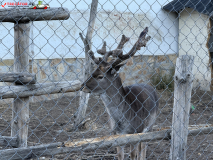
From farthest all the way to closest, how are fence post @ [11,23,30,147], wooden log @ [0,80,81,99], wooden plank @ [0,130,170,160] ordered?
fence post @ [11,23,30,147] → wooden log @ [0,80,81,99] → wooden plank @ [0,130,170,160]

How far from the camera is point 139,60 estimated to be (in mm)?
8125

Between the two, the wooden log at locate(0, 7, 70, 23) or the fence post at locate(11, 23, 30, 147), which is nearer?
the wooden log at locate(0, 7, 70, 23)

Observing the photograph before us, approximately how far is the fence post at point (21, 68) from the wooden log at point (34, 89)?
0.43 ft

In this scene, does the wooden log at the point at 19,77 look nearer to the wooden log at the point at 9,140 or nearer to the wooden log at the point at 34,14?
the wooden log at the point at 34,14

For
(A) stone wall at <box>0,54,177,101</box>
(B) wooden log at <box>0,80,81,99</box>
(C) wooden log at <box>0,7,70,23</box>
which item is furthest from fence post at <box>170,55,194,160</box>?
(A) stone wall at <box>0,54,177,101</box>

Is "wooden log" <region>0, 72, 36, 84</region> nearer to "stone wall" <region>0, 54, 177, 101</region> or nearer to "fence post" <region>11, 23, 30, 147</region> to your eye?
"fence post" <region>11, 23, 30, 147</region>

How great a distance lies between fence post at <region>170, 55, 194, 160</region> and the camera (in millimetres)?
2867

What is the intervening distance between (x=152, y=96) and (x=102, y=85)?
1275 mm

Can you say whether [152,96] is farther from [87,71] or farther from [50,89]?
[50,89]

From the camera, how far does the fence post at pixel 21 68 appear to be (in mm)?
2715

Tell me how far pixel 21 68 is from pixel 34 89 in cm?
29

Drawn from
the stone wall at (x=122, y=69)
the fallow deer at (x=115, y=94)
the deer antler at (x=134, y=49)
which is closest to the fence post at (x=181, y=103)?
the deer antler at (x=134, y=49)

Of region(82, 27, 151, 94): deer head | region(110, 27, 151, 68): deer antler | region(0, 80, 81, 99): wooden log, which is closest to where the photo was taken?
region(0, 80, 81, 99): wooden log

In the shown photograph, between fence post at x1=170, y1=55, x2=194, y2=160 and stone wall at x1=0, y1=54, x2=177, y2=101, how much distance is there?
13.5ft
